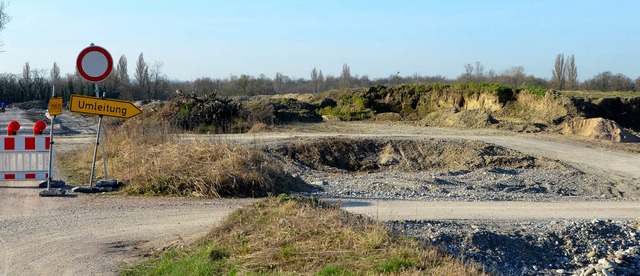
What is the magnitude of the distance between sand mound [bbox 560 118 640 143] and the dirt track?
60.6ft

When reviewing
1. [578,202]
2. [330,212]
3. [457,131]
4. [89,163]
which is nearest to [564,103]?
[457,131]

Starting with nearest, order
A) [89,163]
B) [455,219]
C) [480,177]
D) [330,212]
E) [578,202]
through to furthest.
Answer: [330,212]
[455,219]
[578,202]
[89,163]
[480,177]

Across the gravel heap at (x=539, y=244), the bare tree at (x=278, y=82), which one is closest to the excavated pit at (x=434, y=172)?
the gravel heap at (x=539, y=244)

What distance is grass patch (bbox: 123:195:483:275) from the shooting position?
7.25 metres

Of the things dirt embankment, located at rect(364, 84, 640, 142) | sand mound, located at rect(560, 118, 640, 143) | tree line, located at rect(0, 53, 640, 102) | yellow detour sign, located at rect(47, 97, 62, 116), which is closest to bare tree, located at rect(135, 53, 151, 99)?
tree line, located at rect(0, 53, 640, 102)

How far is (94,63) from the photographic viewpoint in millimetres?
13492

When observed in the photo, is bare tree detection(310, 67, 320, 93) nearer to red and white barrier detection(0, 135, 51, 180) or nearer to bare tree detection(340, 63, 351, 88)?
bare tree detection(340, 63, 351, 88)

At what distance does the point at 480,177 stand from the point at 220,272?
1415 cm

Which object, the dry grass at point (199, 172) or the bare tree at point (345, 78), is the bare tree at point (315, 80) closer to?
the bare tree at point (345, 78)

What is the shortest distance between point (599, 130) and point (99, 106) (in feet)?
85.1

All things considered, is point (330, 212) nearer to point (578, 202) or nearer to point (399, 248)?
point (399, 248)

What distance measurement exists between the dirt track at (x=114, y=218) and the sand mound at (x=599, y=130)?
727 inches

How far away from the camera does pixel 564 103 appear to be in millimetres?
39875

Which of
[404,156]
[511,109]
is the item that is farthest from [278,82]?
[404,156]
